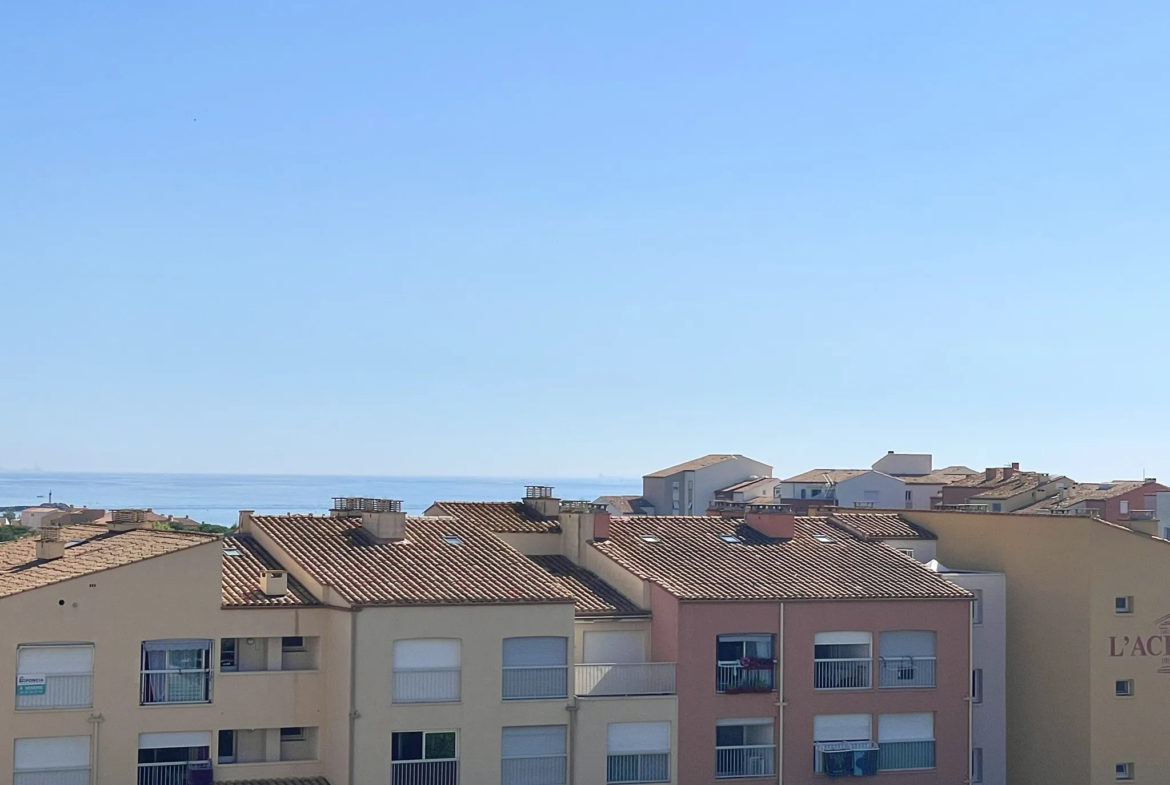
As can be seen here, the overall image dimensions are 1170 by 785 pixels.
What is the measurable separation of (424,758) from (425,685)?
164cm

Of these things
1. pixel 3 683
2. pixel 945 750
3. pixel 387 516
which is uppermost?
pixel 387 516

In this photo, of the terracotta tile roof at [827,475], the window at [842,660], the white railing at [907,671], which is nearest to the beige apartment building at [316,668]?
the window at [842,660]

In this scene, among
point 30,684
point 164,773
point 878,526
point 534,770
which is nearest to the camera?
point 30,684

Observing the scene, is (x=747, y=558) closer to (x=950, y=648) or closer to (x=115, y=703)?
(x=950, y=648)

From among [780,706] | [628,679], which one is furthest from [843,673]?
[628,679]

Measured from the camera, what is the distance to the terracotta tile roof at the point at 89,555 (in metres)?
33.7

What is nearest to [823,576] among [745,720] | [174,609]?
[745,720]

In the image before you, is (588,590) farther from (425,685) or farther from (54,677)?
(54,677)

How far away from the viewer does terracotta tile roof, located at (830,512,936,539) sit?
4566 centimetres

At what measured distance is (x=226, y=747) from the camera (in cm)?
3419

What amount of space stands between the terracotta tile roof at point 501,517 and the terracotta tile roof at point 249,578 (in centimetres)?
602

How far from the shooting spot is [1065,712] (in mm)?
41344

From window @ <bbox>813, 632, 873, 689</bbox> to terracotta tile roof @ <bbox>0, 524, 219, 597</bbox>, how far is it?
1554 cm

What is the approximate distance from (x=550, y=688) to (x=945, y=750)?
1113cm
